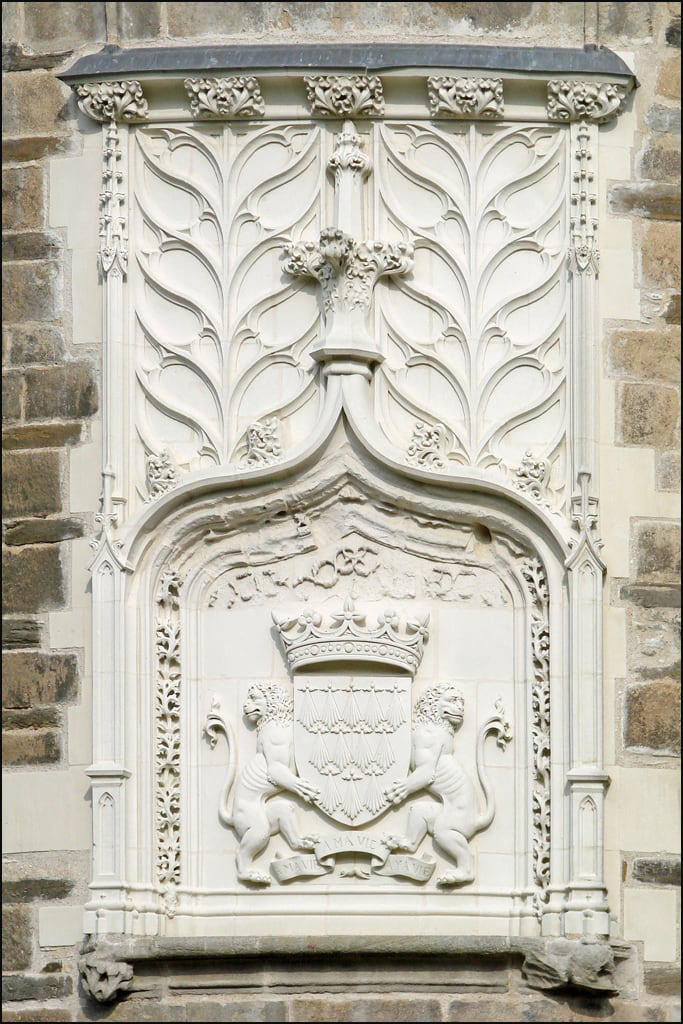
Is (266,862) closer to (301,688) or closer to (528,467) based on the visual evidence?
(301,688)

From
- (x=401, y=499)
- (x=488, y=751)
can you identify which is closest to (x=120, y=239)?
(x=401, y=499)

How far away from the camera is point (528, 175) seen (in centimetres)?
1059

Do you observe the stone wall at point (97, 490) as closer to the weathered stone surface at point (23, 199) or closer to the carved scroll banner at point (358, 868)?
the weathered stone surface at point (23, 199)

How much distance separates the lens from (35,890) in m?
10.3

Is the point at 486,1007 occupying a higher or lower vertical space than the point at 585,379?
lower

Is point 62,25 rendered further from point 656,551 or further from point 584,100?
point 656,551

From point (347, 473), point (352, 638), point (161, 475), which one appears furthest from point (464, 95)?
point (352, 638)

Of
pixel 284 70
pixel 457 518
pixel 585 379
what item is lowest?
pixel 457 518

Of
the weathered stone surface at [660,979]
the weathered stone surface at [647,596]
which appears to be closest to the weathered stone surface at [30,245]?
the weathered stone surface at [647,596]

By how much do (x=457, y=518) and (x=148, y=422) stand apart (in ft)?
4.92

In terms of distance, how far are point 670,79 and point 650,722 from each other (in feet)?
9.92

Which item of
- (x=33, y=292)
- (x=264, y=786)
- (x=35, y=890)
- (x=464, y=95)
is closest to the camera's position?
(x=264, y=786)

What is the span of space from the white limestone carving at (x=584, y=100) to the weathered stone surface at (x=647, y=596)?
2196 millimetres

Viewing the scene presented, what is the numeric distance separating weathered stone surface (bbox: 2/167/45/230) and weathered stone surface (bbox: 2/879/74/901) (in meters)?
3.06
